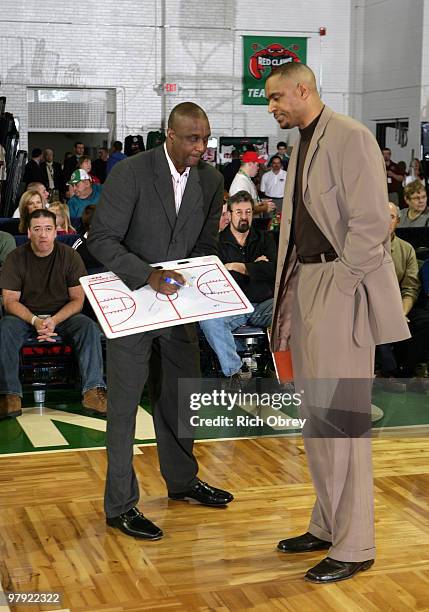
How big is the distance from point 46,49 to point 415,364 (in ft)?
44.6

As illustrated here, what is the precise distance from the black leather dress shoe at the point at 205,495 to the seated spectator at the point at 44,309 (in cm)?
178

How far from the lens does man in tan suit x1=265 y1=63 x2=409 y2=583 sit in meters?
3.14

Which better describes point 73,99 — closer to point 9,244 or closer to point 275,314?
point 9,244

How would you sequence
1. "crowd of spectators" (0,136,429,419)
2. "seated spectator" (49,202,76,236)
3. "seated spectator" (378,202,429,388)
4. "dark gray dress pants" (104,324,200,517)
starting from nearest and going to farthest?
"dark gray dress pants" (104,324,200,517) < "crowd of spectators" (0,136,429,419) < "seated spectator" (378,202,429,388) < "seated spectator" (49,202,76,236)

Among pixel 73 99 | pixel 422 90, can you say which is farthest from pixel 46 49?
pixel 422 90

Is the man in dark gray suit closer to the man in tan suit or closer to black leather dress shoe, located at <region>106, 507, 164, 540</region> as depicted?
black leather dress shoe, located at <region>106, 507, 164, 540</region>

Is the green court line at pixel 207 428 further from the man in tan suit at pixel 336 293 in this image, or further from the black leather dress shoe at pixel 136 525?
the man in tan suit at pixel 336 293

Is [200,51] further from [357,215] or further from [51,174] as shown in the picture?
[357,215]

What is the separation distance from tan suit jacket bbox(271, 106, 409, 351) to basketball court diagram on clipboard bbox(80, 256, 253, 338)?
568mm

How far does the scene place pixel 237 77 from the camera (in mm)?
19062

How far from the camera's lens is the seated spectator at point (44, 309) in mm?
5867

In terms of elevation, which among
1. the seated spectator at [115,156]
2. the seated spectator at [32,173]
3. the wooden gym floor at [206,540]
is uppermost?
the seated spectator at [115,156]

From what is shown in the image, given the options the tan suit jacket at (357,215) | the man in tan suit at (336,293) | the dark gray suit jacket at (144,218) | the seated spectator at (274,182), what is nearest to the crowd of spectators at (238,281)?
the dark gray suit jacket at (144,218)

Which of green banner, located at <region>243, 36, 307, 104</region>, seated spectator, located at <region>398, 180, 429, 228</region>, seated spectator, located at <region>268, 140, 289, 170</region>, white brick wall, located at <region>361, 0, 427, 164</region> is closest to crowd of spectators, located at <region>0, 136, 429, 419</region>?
seated spectator, located at <region>398, 180, 429, 228</region>
